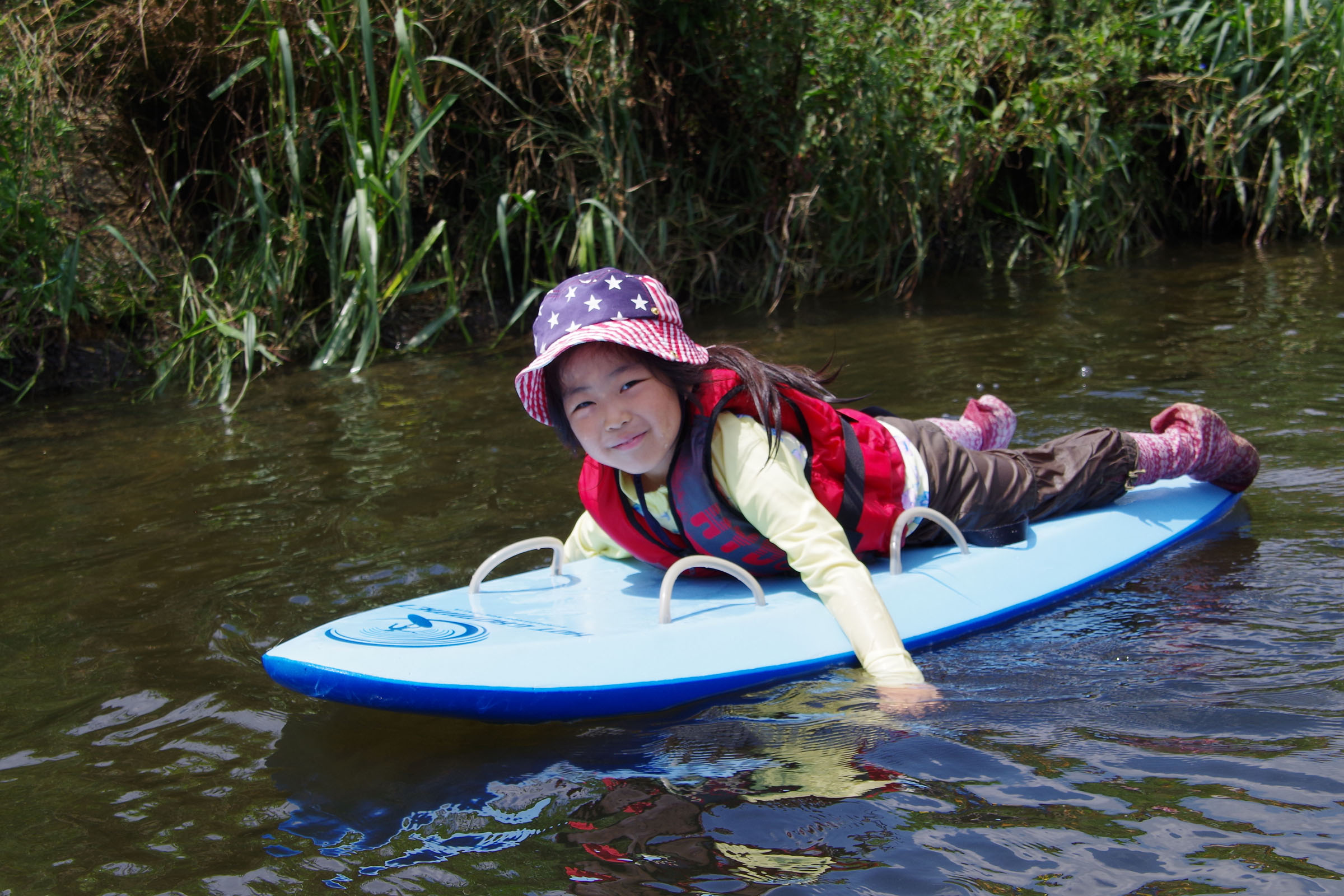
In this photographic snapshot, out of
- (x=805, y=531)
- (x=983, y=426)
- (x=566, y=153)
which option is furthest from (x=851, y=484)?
(x=566, y=153)

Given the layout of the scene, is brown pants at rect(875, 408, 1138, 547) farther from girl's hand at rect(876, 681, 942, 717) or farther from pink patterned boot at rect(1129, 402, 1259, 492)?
girl's hand at rect(876, 681, 942, 717)

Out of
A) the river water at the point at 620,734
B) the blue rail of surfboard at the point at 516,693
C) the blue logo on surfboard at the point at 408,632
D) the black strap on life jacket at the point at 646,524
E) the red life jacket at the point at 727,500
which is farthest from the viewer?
the black strap on life jacket at the point at 646,524

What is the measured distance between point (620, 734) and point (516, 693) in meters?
0.22

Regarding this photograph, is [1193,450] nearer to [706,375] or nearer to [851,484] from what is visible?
[851,484]

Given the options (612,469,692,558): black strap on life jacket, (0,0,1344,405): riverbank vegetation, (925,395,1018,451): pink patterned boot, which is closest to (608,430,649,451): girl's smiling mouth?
(612,469,692,558): black strap on life jacket

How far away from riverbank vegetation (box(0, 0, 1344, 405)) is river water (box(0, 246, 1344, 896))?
6.72 feet

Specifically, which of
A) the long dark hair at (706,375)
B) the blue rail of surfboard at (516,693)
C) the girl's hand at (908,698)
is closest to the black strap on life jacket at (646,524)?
the long dark hair at (706,375)

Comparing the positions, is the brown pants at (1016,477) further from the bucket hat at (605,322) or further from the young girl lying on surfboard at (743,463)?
the bucket hat at (605,322)

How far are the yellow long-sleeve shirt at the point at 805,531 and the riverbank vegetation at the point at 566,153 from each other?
11.4 feet

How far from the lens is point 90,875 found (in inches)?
71.9

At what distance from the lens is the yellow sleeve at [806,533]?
242cm

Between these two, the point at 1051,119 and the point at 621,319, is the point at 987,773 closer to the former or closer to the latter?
the point at 621,319

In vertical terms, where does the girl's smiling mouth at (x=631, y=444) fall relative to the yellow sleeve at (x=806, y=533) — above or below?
above

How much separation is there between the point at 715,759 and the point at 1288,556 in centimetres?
172
